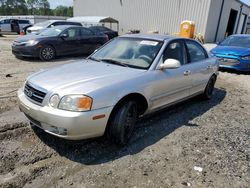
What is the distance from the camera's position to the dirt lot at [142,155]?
115 inches

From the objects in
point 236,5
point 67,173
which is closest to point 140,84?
point 67,173

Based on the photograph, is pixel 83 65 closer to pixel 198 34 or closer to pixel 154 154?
pixel 154 154

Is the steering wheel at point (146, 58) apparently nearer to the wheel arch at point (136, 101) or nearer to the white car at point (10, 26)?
the wheel arch at point (136, 101)

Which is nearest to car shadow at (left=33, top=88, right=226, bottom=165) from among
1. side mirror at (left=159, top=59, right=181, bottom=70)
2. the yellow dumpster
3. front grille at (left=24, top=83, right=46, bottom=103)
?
front grille at (left=24, top=83, right=46, bottom=103)

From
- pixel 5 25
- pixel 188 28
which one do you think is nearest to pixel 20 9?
pixel 5 25

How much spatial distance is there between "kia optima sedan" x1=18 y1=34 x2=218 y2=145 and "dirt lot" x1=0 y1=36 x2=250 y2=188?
362mm

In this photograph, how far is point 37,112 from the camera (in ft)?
10.3

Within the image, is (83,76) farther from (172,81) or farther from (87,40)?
(87,40)

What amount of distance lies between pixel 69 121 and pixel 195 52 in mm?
3383

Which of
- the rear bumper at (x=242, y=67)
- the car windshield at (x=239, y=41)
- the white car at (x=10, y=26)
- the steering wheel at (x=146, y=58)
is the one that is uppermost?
the steering wheel at (x=146, y=58)

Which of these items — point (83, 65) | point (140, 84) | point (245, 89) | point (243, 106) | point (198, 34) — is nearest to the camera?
point (140, 84)

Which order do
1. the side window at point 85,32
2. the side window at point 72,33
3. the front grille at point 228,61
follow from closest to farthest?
the front grille at point 228,61 < the side window at point 72,33 < the side window at point 85,32

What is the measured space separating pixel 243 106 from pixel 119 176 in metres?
4.20

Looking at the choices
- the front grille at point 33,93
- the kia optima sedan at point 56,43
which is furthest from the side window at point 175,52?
the kia optima sedan at point 56,43
